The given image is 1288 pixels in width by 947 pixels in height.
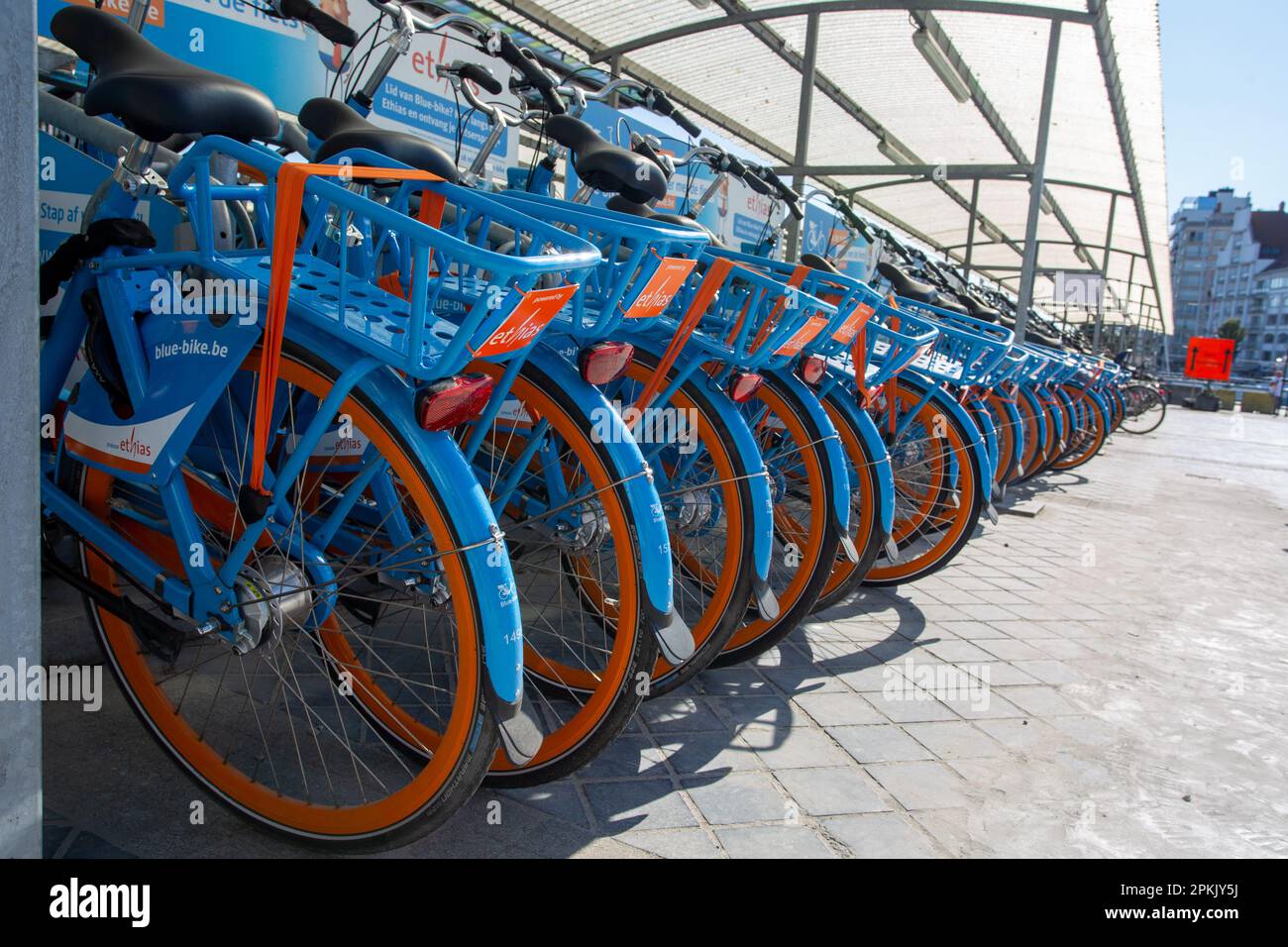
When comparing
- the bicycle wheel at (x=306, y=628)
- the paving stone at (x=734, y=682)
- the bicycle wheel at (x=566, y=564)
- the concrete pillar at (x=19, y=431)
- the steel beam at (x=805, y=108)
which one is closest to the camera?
the concrete pillar at (x=19, y=431)

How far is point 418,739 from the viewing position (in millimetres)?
2197

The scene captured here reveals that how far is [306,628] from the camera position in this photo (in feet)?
6.76

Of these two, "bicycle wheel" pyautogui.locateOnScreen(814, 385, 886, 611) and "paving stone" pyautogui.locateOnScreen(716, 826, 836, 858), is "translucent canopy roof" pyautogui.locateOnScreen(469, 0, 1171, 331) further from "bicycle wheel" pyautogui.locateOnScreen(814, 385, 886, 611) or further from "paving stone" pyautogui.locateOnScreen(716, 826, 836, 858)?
"paving stone" pyautogui.locateOnScreen(716, 826, 836, 858)

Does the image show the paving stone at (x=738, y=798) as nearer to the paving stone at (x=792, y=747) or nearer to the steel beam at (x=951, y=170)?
the paving stone at (x=792, y=747)

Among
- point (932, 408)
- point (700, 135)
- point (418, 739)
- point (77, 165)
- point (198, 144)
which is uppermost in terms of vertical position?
point (700, 135)

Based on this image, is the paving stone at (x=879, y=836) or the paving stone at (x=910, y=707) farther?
the paving stone at (x=910, y=707)

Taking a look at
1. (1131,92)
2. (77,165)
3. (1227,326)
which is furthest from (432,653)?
(1227,326)

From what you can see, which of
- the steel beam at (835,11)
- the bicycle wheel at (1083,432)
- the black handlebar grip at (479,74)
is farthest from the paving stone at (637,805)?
the bicycle wheel at (1083,432)

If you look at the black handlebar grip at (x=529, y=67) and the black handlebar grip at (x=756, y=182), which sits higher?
the black handlebar grip at (x=529, y=67)

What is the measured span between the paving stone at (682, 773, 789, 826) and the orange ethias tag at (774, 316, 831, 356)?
1294 mm

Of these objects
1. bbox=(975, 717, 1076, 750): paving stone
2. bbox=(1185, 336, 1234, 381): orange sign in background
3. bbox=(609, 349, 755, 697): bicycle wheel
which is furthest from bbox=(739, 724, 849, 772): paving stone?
bbox=(1185, 336, 1234, 381): orange sign in background

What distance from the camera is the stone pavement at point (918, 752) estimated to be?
2.11 metres
